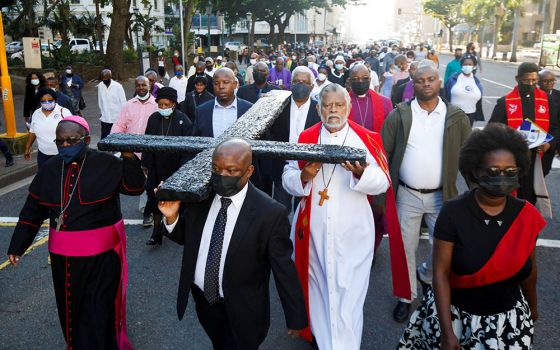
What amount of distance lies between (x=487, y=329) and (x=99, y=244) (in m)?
Answer: 2.42

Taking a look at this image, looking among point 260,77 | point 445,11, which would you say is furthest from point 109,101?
point 445,11

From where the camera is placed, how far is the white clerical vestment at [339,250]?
3.64 meters

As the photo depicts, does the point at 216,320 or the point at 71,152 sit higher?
the point at 71,152

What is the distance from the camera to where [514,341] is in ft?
8.75

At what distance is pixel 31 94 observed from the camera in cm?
1002

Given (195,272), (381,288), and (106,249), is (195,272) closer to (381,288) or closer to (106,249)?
(106,249)

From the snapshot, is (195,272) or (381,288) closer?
(195,272)

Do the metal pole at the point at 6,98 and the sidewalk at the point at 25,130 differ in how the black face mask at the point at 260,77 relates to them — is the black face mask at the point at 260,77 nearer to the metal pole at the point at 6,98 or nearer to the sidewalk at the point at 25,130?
the sidewalk at the point at 25,130

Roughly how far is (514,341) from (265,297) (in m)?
1.32

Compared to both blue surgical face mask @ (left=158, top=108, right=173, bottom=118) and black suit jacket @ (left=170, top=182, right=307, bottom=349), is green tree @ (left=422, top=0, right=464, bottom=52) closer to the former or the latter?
blue surgical face mask @ (left=158, top=108, right=173, bottom=118)

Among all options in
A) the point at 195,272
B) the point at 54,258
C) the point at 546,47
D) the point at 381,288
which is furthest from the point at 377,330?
the point at 546,47

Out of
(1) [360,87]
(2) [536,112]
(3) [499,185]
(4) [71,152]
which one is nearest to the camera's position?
(3) [499,185]

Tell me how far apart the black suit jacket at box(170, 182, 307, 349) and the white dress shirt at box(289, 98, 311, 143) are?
3.02 meters

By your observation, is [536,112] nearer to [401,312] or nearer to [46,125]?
[401,312]
